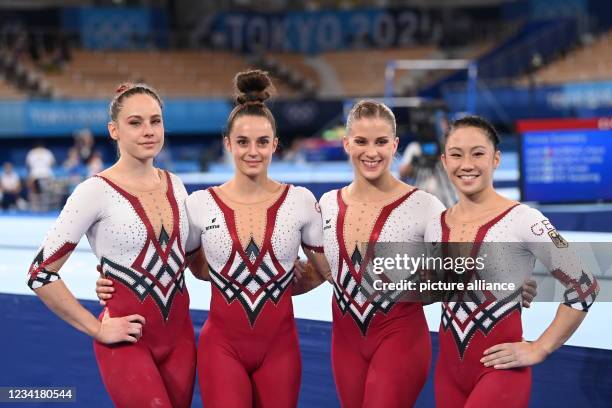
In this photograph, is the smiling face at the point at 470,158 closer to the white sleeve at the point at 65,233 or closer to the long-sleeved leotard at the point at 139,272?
the long-sleeved leotard at the point at 139,272

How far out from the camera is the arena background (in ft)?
27.1

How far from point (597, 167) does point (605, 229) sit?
3.36ft

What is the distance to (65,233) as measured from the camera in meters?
3.14

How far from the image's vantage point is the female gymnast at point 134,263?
10.3 ft

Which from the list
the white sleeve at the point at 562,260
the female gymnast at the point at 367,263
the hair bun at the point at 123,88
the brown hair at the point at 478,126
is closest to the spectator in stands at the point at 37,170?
the hair bun at the point at 123,88

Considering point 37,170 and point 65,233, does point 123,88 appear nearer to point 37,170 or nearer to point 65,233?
point 65,233

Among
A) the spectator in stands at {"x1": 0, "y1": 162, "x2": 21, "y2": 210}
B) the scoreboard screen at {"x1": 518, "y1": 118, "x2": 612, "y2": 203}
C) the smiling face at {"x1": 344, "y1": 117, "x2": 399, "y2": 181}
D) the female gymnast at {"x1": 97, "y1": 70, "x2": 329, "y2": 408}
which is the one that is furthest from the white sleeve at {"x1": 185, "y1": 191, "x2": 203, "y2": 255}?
the spectator in stands at {"x1": 0, "y1": 162, "x2": 21, "y2": 210}

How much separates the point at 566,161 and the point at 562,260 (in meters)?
5.58

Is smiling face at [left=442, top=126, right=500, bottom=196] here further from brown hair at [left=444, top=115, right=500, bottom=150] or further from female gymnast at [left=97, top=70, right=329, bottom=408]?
female gymnast at [left=97, top=70, right=329, bottom=408]

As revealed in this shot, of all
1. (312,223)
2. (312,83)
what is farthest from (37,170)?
(312,223)

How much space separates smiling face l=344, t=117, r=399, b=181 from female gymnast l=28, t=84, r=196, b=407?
28.0 inches

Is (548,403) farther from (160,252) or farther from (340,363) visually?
(160,252)

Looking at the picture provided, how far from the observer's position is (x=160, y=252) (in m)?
3.26

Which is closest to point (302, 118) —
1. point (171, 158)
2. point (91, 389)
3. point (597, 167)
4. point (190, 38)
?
point (171, 158)
